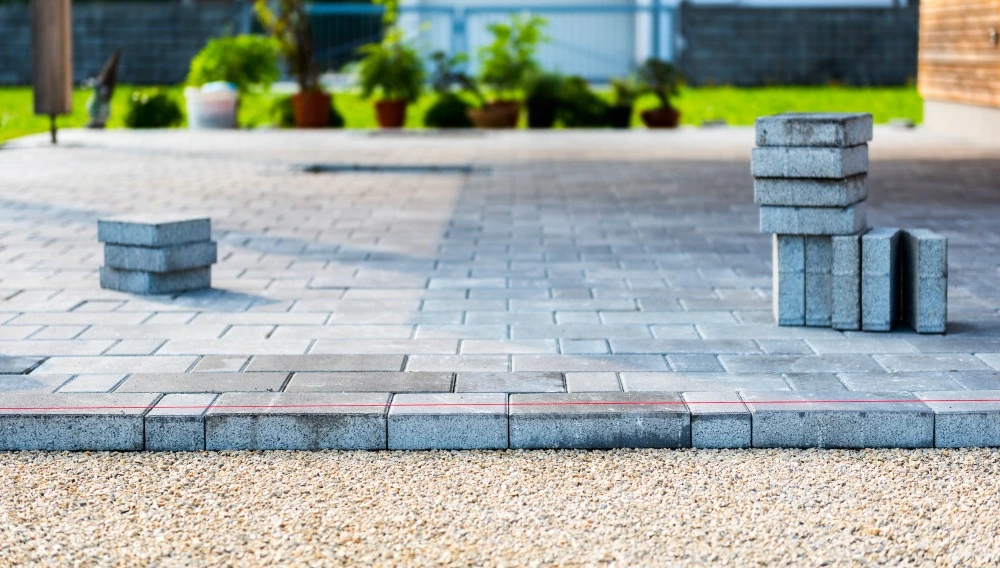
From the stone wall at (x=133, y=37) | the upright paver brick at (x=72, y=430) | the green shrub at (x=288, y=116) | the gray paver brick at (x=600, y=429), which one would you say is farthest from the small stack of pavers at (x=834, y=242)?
the stone wall at (x=133, y=37)

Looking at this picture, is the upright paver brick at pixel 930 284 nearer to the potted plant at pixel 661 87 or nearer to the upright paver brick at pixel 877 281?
the upright paver brick at pixel 877 281

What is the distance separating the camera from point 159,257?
6441 millimetres

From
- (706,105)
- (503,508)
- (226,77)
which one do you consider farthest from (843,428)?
(706,105)

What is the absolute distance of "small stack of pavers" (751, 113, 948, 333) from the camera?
18.0 ft

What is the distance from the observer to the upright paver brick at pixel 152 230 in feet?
21.4

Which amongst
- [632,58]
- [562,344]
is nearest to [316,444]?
[562,344]

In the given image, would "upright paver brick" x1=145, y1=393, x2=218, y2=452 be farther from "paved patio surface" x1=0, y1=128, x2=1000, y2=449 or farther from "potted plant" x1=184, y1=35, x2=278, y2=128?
"potted plant" x1=184, y1=35, x2=278, y2=128

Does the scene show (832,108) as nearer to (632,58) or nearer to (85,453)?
(632,58)

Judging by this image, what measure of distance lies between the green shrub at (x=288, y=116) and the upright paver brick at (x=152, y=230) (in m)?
13.4

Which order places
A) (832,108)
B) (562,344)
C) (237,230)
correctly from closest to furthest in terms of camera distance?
(562,344) → (237,230) → (832,108)

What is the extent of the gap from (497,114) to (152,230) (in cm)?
1330

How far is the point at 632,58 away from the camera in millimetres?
29312

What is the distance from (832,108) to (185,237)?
16.2 meters

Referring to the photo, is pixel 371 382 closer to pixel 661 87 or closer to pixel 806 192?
pixel 806 192
